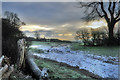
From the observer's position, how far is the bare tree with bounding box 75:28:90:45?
9.34 metres

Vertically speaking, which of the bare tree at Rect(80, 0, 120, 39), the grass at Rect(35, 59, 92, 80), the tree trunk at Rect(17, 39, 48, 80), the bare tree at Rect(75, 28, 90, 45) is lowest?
the grass at Rect(35, 59, 92, 80)

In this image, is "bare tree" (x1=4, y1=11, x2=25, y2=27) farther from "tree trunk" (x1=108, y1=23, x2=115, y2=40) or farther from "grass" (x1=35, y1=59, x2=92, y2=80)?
"tree trunk" (x1=108, y1=23, x2=115, y2=40)

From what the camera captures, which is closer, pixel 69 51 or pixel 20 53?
pixel 20 53

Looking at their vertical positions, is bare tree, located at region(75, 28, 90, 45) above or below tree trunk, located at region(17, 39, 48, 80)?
above

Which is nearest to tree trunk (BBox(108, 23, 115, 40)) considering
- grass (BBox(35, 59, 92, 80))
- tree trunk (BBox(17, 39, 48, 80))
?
grass (BBox(35, 59, 92, 80))

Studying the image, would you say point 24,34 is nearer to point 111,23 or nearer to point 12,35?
point 12,35

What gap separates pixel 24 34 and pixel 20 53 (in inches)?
58.1

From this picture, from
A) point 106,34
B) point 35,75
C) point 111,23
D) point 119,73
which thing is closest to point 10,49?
point 35,75

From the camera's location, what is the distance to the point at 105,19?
1241cm

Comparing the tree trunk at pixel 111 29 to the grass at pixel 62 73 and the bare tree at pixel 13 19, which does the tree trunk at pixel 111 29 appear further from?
the bare tree at pixel 13 19

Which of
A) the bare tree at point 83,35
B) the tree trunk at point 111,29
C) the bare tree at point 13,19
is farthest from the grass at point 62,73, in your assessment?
the tree trunk at point 111,29

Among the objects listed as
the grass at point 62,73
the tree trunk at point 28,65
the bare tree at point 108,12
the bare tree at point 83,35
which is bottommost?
the grass at point 62,73

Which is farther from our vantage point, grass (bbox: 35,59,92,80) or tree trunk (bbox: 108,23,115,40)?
tree trunk (bbox: 108,23,115,40)

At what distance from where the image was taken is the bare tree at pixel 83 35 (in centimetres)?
934
